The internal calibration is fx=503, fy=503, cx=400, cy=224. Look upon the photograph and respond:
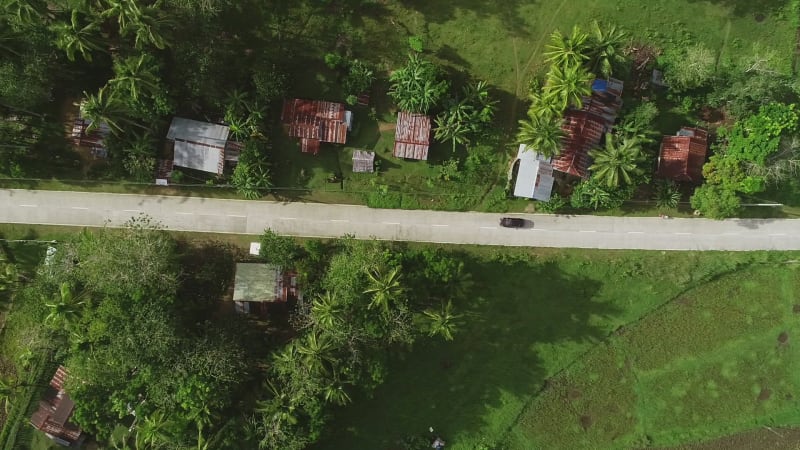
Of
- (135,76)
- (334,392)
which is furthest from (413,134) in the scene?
(334,392)

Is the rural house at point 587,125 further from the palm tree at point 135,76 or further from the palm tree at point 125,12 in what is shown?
the palm tree at point 125,12

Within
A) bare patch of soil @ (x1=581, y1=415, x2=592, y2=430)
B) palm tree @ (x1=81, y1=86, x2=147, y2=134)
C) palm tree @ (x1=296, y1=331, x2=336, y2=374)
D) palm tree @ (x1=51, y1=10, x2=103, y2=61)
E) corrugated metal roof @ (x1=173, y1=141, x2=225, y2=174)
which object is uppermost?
palm tree @ (x1=51, y1=10, x2=103, y2=61)

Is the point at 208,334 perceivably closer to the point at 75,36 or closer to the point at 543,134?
the point at 75,36

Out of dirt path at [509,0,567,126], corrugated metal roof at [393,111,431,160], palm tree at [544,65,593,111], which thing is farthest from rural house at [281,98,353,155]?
palm tree at [544,65,593,111]

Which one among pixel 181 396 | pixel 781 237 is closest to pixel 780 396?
pixel 781 237

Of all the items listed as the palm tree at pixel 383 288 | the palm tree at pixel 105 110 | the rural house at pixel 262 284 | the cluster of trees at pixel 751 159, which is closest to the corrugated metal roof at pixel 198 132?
the palm tree at pixel 105 110

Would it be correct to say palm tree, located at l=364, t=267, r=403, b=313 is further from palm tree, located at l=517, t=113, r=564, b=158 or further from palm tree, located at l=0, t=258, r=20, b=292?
palm tree, located at l=0, t=258, r=20, b=292
